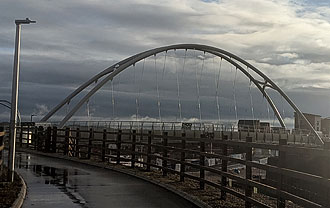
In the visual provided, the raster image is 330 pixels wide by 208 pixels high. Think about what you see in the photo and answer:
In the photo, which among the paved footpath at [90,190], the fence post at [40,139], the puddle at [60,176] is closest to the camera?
the paved footpath at [90,190]

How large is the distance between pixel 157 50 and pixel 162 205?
39.0m

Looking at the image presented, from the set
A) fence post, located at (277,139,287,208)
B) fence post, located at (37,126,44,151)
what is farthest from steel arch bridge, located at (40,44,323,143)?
fence post, located at (277,139,287,208)

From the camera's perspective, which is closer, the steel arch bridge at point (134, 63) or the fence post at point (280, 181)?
the fence post at point (280, 181)

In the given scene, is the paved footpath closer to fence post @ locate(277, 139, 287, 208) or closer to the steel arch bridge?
fence post @ locate(277, 139, 287, 208)

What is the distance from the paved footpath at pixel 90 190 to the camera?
391 inches

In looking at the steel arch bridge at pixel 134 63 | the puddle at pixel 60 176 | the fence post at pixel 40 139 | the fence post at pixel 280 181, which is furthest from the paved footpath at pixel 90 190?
the steel arch bridge at pixel 134 63

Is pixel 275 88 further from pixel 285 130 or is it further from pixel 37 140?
pixel 37 140

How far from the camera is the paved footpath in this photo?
9938mm

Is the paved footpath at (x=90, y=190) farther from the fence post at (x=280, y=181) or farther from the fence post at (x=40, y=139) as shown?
the fence post at (x=40, y=139)

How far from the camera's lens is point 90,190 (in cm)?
1173

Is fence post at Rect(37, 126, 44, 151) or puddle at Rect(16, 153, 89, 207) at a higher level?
fence post at Rect(37, 126, 44, 151)

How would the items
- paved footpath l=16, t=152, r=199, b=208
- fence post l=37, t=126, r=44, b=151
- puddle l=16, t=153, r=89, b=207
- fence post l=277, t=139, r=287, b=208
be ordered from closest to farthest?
fence post l=277, t=139, r=287, b=208, paved footpath l=16, t=152, r=199, b=208, puddle l=16, t=153, r=89, b=207, fence post l=37, t=126, r=44, b=151

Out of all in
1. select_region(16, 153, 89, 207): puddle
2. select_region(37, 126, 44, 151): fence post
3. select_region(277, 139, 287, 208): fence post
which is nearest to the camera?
Answer: select_region(277, 139, 287, 208): fence post

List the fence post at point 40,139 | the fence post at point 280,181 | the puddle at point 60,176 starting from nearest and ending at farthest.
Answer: the fence post at point 280,181, the puddle at point 60,176, the fence post at point 40,139
